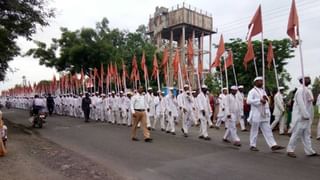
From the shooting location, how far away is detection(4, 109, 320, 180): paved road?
8.50 meters

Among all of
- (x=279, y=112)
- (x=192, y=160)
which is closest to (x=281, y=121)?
(x=279, y=112)

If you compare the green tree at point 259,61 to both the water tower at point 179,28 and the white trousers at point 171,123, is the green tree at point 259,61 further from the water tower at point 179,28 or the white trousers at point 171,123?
the water tower at point 179,28

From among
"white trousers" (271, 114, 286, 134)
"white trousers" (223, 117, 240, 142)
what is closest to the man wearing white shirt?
"white trousers" (223, 117, 240, 142)

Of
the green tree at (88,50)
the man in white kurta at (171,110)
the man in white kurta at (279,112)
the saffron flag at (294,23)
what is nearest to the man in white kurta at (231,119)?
the man in white kurta at (279,112)

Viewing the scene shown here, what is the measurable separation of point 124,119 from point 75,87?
1693 cm

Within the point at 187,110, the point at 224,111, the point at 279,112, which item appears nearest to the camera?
the point at 224,111

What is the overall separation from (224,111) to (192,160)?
5.35m

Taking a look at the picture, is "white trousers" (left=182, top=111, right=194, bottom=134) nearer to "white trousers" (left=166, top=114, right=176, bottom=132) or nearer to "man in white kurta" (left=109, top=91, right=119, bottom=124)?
"white trousers" (left=166, top=114, right=176, bottom=132)

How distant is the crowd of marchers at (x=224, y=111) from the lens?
404 inches

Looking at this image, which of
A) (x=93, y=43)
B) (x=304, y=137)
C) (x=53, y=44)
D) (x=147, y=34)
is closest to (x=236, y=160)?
(x=304, y=137)

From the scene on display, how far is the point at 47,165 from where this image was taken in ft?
33.3

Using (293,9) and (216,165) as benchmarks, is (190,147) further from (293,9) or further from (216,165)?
(293,9)

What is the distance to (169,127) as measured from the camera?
17.1m

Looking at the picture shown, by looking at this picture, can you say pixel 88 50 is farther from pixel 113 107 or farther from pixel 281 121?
pixel 281 121
